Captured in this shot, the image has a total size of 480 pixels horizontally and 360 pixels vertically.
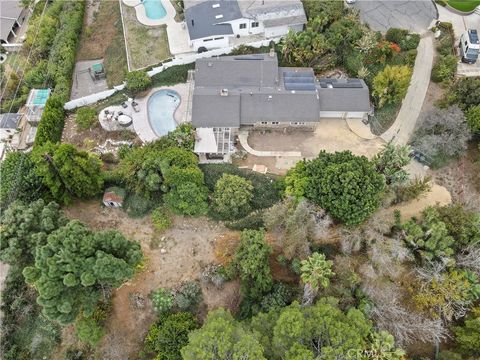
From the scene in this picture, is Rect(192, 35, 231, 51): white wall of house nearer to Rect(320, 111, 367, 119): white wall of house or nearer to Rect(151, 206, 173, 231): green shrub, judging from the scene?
Rect(320, 111, 367, 119): white wall of house

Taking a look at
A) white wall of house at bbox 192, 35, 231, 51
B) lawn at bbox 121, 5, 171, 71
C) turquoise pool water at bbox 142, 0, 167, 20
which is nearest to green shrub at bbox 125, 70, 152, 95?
lawn at bbox 121, 5, 171, 71

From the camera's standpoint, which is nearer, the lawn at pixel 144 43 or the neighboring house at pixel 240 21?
the neighboring house at pixel 240 21

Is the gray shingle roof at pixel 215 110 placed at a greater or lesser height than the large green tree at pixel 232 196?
greater

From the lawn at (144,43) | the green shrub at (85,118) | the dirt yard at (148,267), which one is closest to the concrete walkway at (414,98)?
the dirt yard at (148,267)

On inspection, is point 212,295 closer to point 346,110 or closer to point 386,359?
point 386,359

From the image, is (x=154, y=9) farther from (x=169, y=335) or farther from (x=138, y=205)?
(x=169, y=335)

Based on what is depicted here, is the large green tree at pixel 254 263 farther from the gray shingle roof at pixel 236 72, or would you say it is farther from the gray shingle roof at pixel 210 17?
the gray shingle roof at pixel 210 17

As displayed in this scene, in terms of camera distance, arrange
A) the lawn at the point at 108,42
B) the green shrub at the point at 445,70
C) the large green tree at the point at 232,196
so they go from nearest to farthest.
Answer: the large green tree at the point at 232,196
the green shrub at the point at 445,70
the lawn at the point at 108,42
